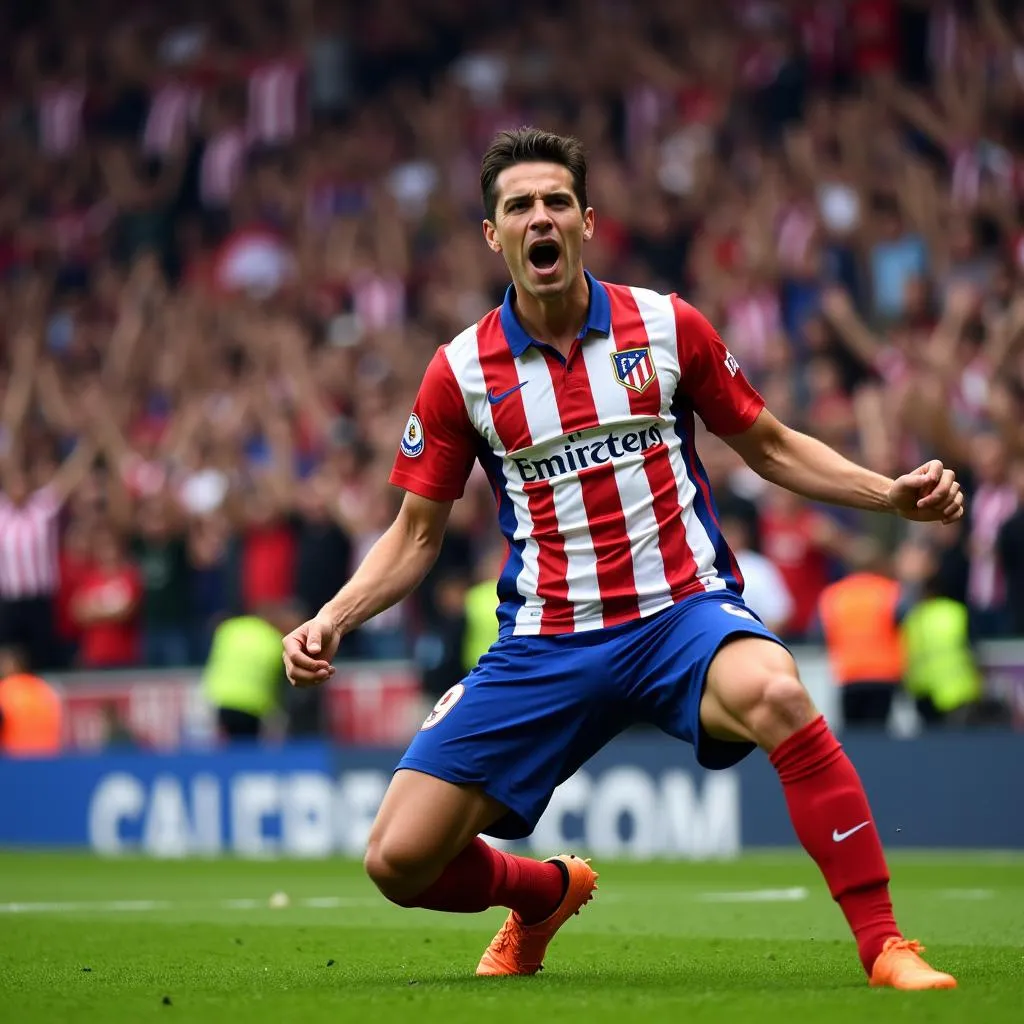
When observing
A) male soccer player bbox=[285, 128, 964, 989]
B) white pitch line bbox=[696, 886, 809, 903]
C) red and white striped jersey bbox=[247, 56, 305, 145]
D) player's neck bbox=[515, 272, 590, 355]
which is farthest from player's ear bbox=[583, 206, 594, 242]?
red and white striped jersey bbox=[247, 56, 305, 145]

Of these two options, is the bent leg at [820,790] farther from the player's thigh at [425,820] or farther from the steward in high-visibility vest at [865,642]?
the steward in high-visibility vest at [865,642]

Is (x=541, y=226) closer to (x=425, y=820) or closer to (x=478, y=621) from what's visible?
(x=425, y=820)

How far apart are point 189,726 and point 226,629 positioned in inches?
63.1

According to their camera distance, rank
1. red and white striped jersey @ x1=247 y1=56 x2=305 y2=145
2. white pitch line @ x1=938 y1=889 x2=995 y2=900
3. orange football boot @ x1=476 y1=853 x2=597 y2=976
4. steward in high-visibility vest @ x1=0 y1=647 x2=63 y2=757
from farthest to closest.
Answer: red and white striped jersey @ x1=247 y1=56 x2=305 y2=145
steward in high-visibility vest @ x1=0 y1=647 x2=63 y2=757
white pitch line @ x1=938 y1=889 x2=995 y2=900
orange football boot @ x1=476 y1=853 x2=597 y2=976

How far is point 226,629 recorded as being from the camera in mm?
14844

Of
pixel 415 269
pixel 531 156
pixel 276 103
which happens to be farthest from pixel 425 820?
pixel 276 103

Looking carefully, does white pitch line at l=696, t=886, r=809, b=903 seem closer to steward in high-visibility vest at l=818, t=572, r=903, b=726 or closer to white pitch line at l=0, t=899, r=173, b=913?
white pitch line at l=0, t=899, r=173, b=913

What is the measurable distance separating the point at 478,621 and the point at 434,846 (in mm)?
8396

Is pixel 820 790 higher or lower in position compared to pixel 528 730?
lower

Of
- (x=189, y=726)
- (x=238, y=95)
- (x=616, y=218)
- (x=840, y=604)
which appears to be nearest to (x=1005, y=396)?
(x=840, y=604)

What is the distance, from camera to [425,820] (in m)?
5.39

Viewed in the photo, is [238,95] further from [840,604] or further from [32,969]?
[32,969]

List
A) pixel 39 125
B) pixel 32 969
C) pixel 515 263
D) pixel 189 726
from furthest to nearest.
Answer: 1. pixel 39 125
2. pixel 189 726
3. pixel 32 969
4. pixel 515 263

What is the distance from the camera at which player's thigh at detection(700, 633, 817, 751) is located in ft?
16.2
